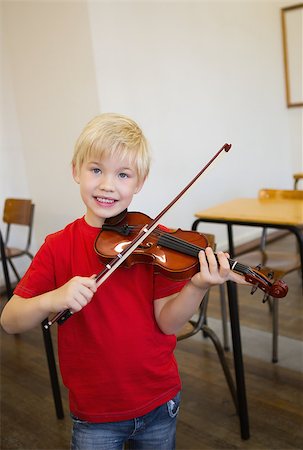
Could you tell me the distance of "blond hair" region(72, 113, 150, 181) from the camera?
3.28 ft

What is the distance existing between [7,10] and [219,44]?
1666mm

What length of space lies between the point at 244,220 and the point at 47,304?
1461 mm

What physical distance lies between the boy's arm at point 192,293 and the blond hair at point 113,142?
25 centimetres

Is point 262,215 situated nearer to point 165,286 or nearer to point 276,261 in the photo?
point 276,261

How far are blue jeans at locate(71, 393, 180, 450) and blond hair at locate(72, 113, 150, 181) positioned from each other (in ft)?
1.78

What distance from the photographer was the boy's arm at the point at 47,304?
870 mm

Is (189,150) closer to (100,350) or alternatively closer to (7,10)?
(7,10)

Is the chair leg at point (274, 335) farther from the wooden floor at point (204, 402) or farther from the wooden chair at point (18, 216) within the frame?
the wooden chair at point (18, 216)

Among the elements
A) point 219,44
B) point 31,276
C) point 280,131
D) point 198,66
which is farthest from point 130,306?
point 280,131

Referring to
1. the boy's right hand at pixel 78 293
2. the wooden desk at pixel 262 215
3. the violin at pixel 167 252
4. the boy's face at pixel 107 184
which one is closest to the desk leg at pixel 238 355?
the wooden desk at pixel 262 215

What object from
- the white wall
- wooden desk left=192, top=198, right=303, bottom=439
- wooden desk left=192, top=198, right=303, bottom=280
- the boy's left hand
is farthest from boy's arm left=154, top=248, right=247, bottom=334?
the white wall

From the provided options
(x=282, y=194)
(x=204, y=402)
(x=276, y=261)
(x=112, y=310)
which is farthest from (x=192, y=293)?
(x=282, y=194)

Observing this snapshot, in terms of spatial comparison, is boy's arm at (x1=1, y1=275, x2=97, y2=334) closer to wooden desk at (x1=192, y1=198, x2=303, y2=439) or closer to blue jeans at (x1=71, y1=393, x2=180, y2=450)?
blue jeans at (x1=71, y1=393, x2=180, y2=450)

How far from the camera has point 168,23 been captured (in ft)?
11.3
